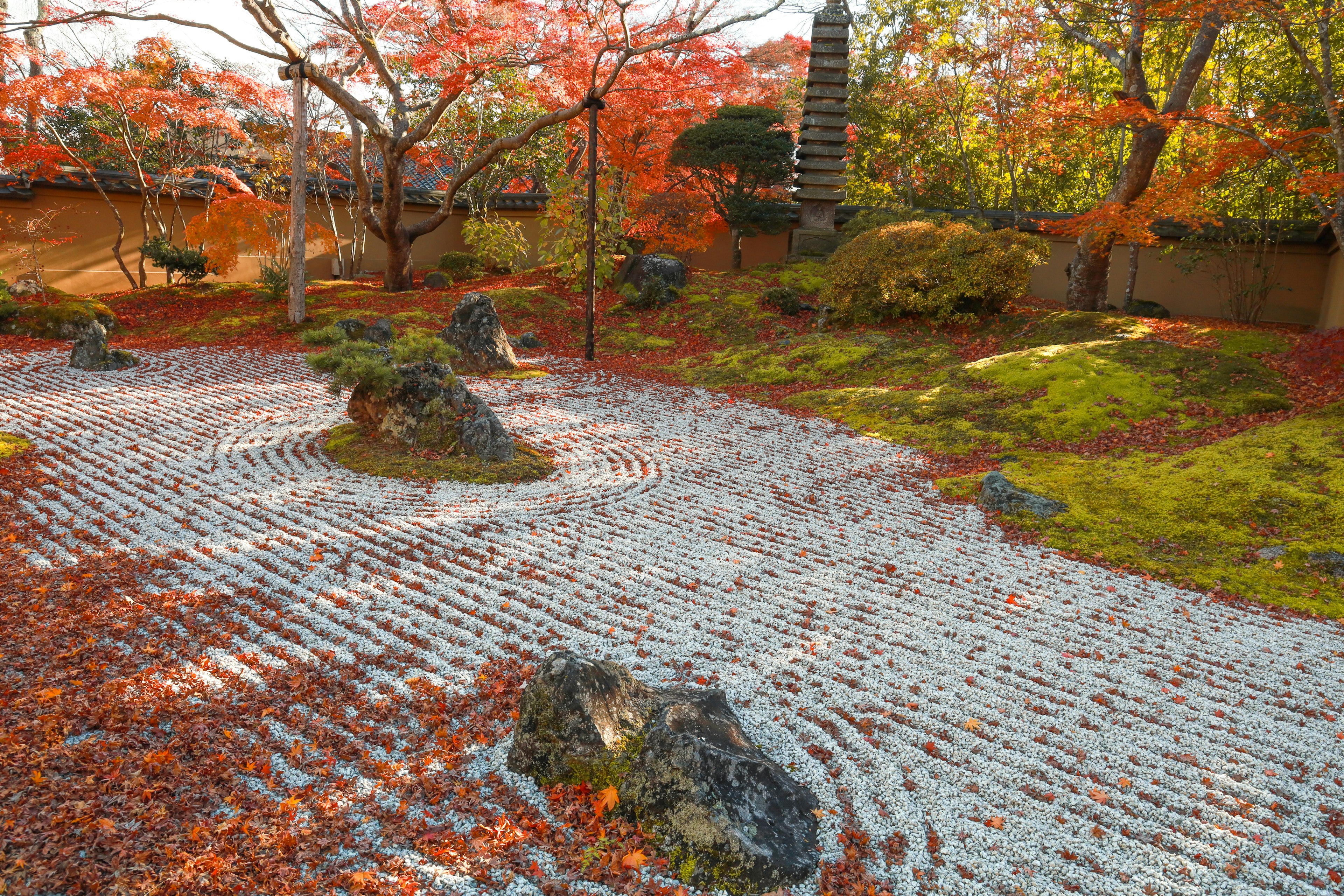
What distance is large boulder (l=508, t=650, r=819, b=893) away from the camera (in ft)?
10.3

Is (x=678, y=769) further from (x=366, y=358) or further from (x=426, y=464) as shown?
(x=366, y=358)

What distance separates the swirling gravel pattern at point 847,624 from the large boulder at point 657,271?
32.8 feet

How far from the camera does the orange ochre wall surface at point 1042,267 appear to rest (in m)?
16.8

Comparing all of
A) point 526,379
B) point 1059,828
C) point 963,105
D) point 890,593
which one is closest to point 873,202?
point 963,105

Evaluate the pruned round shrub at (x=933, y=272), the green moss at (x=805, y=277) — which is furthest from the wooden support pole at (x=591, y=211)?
the green moss at (x=805, y=277)

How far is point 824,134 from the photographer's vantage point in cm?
2131

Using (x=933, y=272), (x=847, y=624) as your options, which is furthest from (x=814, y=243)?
(x=847, y=624)

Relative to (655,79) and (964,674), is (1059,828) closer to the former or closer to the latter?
(964,674)

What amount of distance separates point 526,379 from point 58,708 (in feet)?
32.1

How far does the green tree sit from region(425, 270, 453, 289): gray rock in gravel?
677 cm

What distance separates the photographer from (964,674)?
4.75 meters

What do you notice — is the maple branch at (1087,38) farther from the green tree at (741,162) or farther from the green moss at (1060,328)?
the green tree at (741,162)

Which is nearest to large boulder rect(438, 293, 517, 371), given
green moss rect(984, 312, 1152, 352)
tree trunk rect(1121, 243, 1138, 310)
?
green moss rect(984, 312, 1152, 352)

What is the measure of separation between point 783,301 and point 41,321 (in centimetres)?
1505
